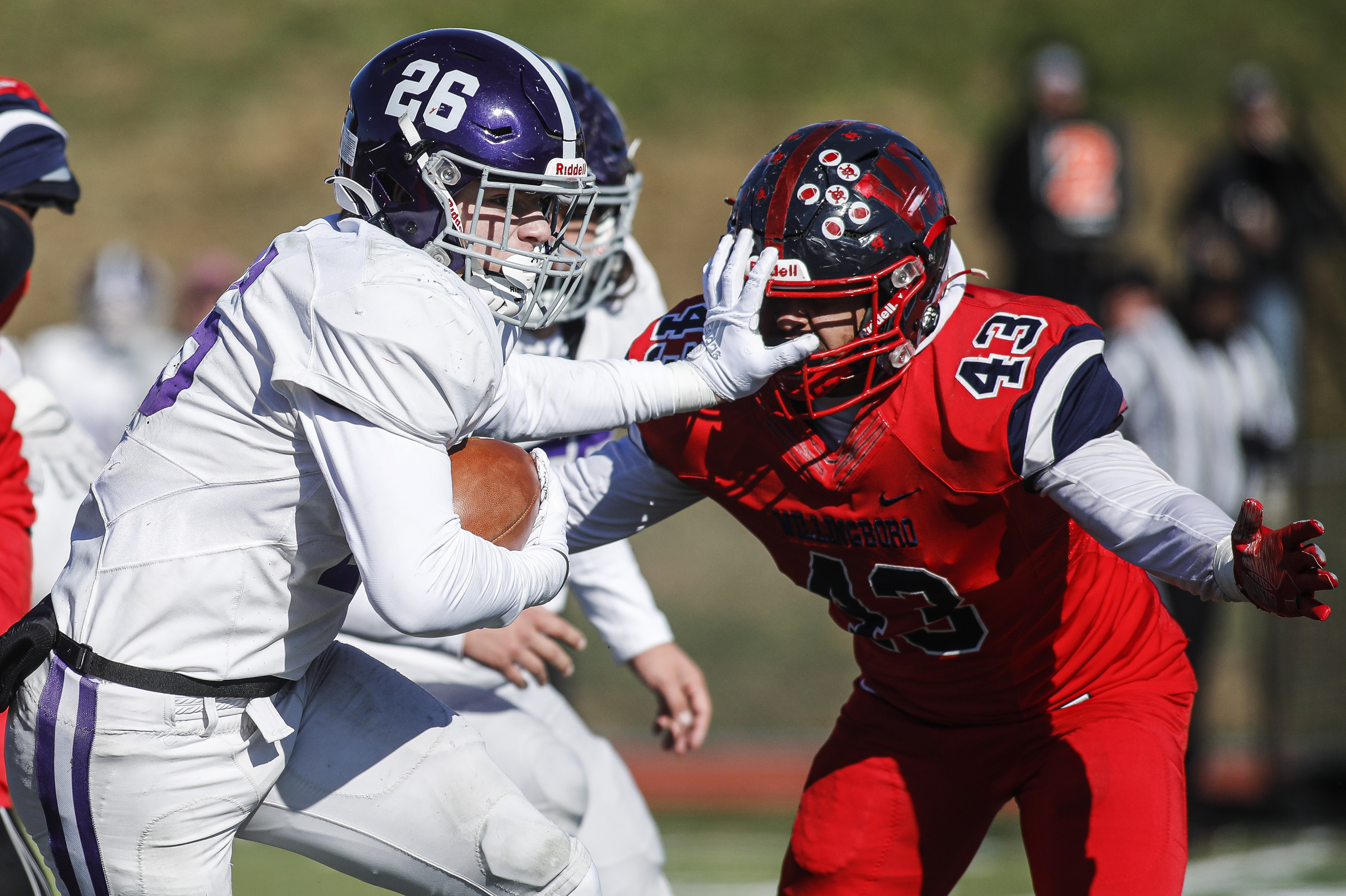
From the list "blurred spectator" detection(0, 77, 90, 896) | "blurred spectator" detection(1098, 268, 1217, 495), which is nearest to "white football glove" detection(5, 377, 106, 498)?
"blurred spectator" detection(0, 77, 90, 896)

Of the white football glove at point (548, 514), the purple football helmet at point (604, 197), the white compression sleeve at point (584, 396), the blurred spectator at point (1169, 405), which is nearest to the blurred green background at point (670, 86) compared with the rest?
the blurred spectator at point (1169, 405)

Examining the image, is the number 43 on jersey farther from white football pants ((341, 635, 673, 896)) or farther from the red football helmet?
white football pants ((341, 635, 673, 896))

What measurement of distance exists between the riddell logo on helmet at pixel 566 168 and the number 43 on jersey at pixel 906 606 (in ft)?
2.88

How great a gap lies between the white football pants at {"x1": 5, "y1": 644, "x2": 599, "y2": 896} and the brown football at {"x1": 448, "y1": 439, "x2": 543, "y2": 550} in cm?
38

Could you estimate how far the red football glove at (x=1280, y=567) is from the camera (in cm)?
216

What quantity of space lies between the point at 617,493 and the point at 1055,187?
623 centimetres

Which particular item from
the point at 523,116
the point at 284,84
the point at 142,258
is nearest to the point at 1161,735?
the point at 523,116

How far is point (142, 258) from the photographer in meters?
8.32

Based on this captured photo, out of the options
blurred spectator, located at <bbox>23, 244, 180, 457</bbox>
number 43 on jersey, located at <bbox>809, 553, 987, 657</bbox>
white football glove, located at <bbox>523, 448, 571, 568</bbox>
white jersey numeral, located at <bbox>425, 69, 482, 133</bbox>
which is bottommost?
blurred spectator, located at <bbox>23, 244, 180, 457</bbox>

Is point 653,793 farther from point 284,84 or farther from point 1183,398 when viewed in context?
point 284,84

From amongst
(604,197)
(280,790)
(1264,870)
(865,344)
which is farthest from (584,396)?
(1264,870)

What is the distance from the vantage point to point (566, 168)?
8.17ft

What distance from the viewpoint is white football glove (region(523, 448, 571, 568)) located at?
2471 mm

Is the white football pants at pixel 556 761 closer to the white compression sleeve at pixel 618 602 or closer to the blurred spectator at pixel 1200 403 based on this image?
the white compression sleeve at pixel 618 602
